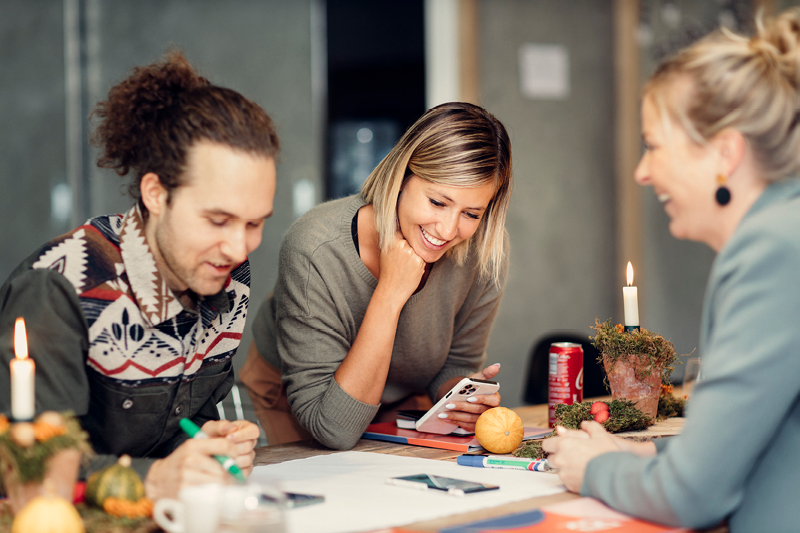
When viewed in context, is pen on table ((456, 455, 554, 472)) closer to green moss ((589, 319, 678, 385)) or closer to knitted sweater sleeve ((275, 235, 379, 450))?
knitted sweater sleeve ((275, 235, 379, 450))

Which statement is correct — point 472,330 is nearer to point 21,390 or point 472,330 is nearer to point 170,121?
point 170,121

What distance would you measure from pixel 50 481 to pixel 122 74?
2642 millimetres

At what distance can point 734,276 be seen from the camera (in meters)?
0.98

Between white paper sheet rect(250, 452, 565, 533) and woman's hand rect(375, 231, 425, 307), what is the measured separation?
37cm

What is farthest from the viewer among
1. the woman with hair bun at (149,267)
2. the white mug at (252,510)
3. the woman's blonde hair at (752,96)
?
the woman with hair bun at (149,267)

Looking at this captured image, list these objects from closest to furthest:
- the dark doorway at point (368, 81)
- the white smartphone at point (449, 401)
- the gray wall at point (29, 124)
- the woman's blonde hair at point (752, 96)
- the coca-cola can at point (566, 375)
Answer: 1. the woman's blonde hair at point (752, 96)
2. the white smartphone at point (449, 401)
3. the coca-cola can at point (566, 375)
4. the gray wall at point (29, 124)
5. the dark doorway at point (368, 81)

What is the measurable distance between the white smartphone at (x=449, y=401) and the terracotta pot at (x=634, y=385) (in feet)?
0.93

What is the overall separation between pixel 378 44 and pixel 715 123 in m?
3.14

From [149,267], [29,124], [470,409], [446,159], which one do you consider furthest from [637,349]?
[29,124]

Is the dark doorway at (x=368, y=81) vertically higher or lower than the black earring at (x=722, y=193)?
higher

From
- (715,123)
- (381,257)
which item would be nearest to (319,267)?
(381,257)

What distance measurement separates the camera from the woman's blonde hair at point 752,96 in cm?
103

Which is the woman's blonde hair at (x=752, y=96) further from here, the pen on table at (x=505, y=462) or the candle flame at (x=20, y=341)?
the candle flame at (x=20, y=341)

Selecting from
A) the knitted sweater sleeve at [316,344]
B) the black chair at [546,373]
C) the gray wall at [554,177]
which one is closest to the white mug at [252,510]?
the knitted sweater sleeve at [316,344]
